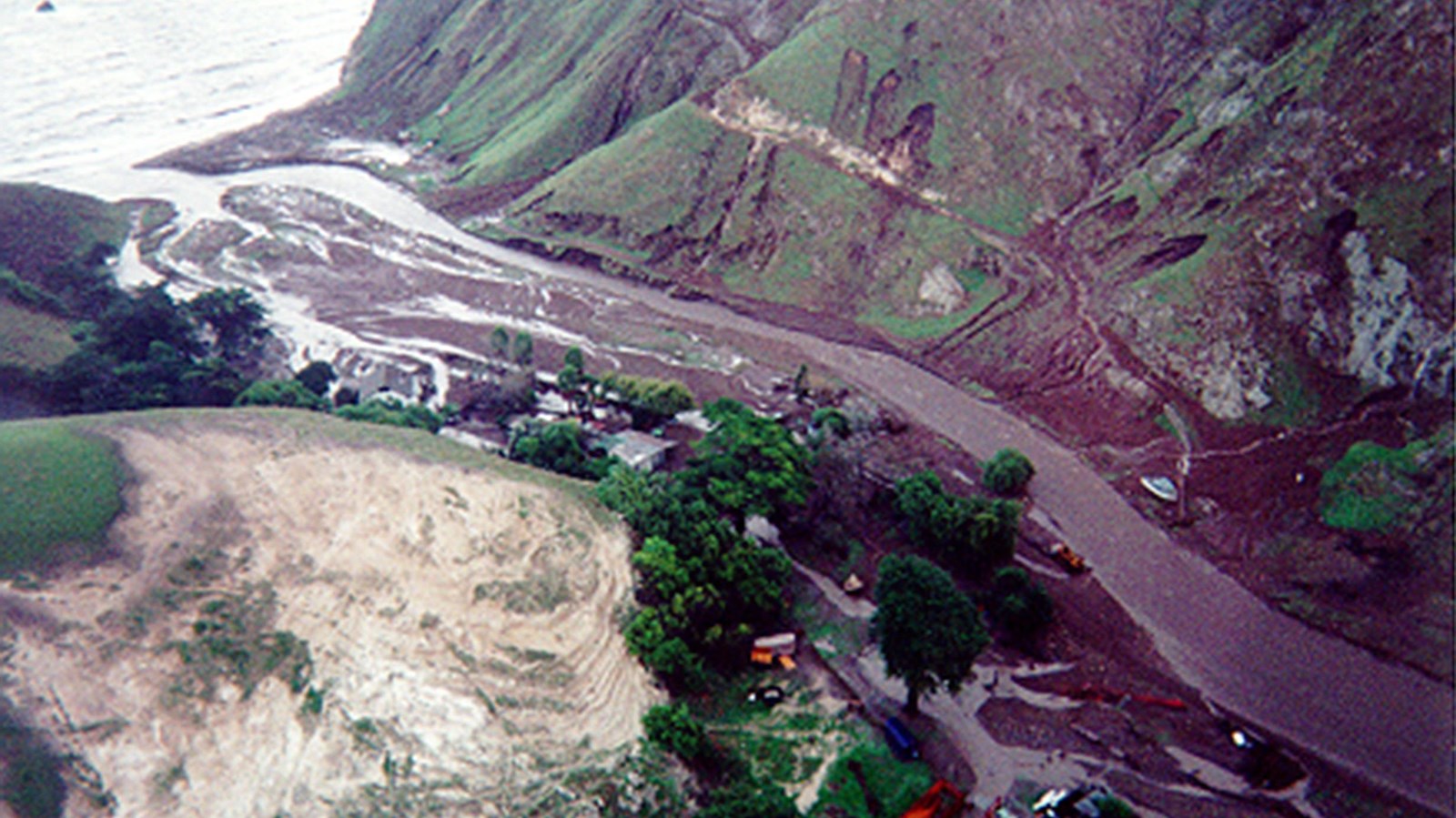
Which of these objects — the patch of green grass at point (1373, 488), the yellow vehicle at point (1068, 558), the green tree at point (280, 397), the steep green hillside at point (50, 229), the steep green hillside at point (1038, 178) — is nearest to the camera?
the patch of green grass at point (1373, 488)

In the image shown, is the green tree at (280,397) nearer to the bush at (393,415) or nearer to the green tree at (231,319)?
the bush at (393,415)

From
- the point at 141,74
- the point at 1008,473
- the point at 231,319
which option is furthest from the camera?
the point at 141,74

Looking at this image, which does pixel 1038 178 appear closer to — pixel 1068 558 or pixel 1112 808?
pixel 1068 558

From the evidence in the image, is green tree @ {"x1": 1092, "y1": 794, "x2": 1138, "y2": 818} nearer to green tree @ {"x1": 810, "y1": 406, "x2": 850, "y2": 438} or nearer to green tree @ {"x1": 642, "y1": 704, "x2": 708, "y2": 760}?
green tree @ {"x1": 642, "y1": 704, "x2": 708, "y2": 760}

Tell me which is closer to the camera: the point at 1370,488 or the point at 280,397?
the point at 1370,488

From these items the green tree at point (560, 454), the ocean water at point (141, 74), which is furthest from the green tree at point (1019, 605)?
the ocean water at point (141, 74)

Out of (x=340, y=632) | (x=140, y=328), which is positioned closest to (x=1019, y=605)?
(x=340, y=632)

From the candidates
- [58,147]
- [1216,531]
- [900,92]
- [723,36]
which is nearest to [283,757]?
[1216,531]
